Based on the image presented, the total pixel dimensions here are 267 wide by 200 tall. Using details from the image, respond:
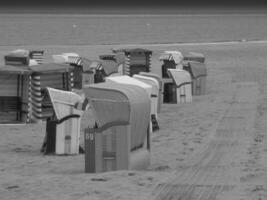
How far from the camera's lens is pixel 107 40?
51.6m

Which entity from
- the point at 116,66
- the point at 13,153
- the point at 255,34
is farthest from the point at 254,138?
the point at 255,34

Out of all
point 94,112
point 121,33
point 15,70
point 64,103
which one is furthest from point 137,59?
point 121,33

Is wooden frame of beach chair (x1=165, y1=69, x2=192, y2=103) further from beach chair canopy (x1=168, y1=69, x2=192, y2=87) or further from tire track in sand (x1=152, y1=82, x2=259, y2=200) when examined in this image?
tire track in sand (x1=152, y1=82, x2=259, y2=200)

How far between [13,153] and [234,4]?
83.6m

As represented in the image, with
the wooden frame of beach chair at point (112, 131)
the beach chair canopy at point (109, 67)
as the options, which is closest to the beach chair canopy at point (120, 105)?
the wooden frame of beach chair at point (112, 131)

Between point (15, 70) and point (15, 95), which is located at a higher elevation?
point (15, 70)

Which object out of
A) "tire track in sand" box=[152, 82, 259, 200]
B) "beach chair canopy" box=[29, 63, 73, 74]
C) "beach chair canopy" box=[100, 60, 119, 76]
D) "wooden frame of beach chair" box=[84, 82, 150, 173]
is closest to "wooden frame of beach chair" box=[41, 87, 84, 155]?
"tire track in sand" box=[152, 82, 259, 200]

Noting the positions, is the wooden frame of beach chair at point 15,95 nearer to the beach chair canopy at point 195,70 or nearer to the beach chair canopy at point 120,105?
the beach chair canopy at point 120,105

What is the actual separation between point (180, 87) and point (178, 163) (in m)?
7.82

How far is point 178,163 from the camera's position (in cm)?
935

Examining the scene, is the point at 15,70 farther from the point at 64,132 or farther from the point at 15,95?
the point at 64,132

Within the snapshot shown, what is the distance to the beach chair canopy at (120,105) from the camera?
27.5 ft

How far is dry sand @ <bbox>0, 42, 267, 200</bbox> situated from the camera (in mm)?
7152

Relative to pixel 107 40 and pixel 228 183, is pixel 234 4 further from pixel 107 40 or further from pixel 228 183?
pixel 228 183
